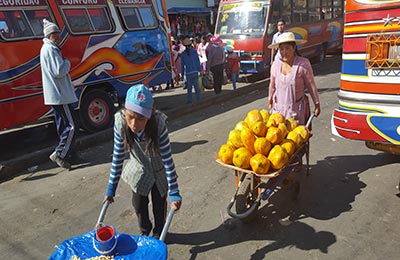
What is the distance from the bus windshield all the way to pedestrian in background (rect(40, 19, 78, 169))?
802 cm

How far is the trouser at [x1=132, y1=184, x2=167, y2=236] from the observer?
3219mm

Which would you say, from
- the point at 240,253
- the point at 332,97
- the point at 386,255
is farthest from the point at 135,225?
the point at 332,97

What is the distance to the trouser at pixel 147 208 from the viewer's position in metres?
3.22

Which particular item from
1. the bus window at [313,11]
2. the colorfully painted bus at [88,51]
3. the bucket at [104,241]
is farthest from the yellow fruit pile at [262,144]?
the bus window at [313,11]

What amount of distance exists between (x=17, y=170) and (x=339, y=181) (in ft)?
16.2

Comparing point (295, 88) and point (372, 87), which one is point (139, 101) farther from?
point (372, 87)

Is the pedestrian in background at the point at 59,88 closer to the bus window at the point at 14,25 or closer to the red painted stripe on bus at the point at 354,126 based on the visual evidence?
the bus window at the point at 14,25

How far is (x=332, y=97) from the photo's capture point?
9.34 metres

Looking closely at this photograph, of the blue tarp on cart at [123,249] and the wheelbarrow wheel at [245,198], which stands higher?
the blue tarp on cart at [123,249]

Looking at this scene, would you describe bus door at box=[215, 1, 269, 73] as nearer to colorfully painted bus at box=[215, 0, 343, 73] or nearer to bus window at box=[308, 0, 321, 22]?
colorfully painted bus at box=[215, 0, 343, 73]

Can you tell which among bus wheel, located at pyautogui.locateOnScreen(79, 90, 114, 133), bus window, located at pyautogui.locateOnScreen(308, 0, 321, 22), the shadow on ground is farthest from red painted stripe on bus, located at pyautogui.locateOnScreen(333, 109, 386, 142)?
bus window, located at pyautogui.locateOnScreen(308, 0, 321, 22)

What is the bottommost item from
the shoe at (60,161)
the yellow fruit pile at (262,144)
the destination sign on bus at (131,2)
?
the shoe at (60,161)

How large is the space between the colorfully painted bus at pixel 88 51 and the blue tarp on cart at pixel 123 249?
457cm

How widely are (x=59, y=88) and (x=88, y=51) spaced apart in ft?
6.69
